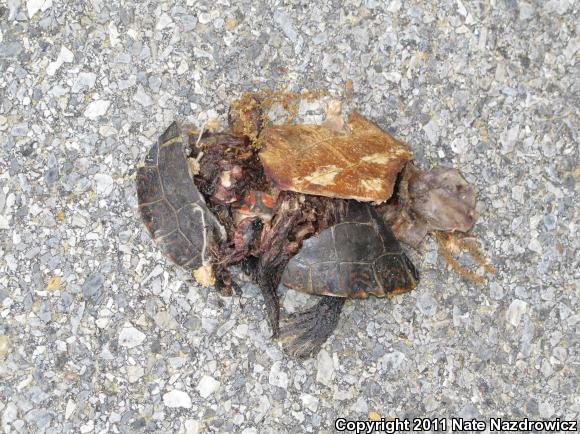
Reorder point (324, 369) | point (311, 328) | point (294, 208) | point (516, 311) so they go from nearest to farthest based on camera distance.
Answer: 1. point (294, 208)
2. point (311, 328)
3. point (324, 369)
4. point (516, 311)

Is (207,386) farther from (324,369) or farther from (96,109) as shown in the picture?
(96,109)

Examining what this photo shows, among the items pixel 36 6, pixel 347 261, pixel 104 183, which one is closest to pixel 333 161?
pixel 347 261

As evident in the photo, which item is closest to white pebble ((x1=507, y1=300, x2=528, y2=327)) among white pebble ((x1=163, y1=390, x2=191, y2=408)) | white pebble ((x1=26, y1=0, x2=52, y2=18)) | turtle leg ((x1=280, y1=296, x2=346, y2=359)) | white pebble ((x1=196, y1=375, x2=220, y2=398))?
turtle leg ((x1=280, y1=296, x2=346, y2=359))

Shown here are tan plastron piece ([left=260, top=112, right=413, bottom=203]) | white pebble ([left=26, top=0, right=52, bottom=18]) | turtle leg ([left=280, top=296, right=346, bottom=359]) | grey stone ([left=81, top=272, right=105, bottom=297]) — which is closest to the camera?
tan plastron piece ([left=260, top=112, right=413, bottom=203])

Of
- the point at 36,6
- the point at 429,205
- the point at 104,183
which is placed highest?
the point at 36,6

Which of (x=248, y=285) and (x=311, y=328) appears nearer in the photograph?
(x=311, y=328)

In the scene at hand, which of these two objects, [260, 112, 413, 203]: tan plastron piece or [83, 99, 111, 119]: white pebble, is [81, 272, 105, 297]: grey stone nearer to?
[83, 99, 111, 119]: white pebble
